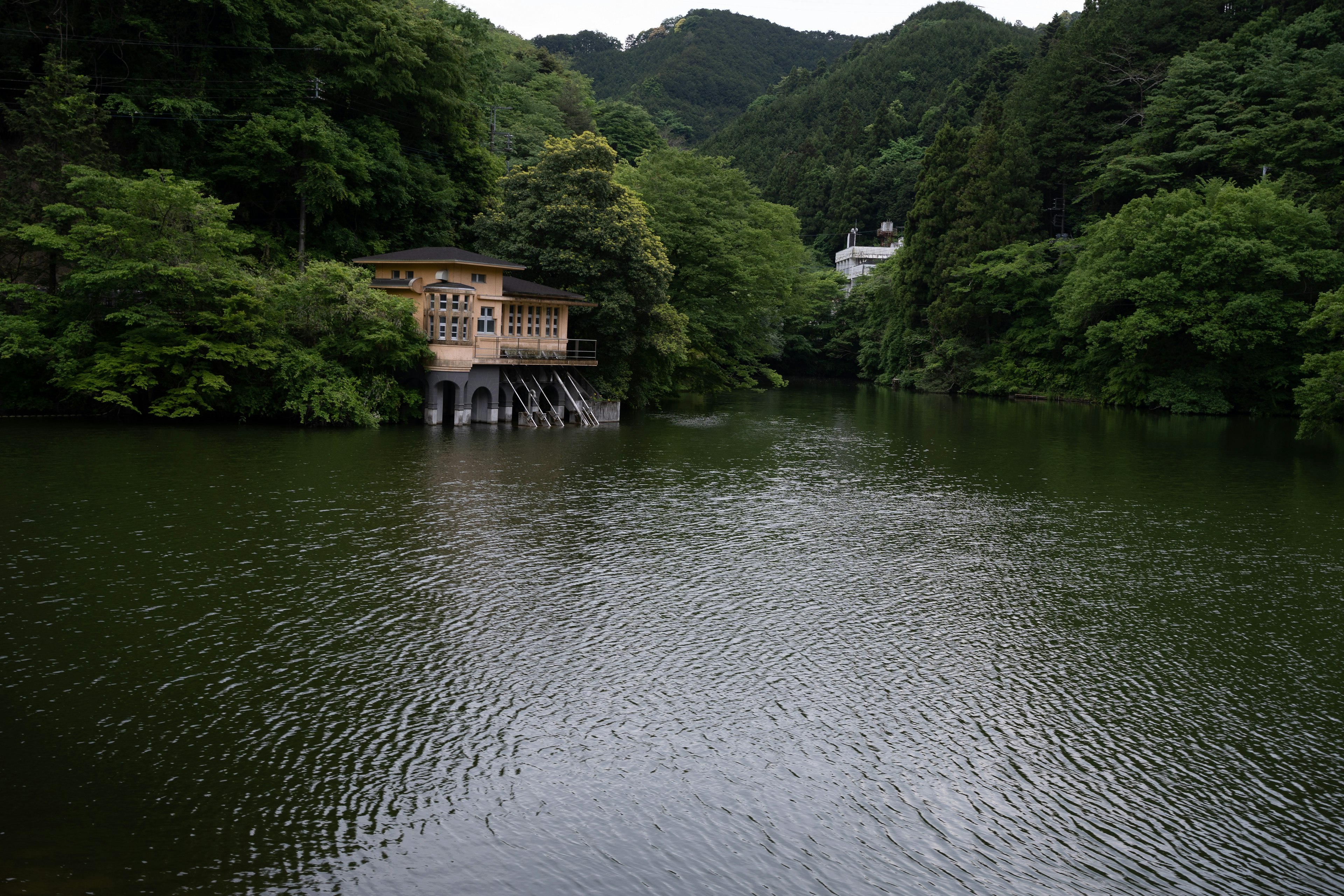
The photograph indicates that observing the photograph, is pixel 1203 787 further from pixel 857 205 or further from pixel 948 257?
pixel 857 205

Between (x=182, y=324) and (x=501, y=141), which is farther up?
(x=501, y=141)

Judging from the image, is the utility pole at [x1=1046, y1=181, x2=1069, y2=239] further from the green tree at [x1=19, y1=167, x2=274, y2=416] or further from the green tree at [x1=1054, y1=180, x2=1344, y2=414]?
the green tree at [x1=19, y1=167, x2=274, y2=416]

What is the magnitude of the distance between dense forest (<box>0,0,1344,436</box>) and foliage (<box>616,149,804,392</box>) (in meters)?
0.27

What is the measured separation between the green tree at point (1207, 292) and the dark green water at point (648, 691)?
33.0 meters

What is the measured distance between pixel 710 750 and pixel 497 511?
1270 cm

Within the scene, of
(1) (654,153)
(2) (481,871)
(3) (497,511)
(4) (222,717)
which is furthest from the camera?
(1) (654,153)

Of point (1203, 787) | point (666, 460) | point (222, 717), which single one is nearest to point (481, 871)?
point (222, 717)

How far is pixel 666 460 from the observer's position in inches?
1265

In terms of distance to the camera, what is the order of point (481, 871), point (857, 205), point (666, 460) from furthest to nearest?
point (857, 205) → point (666, 460) → point (481, 871)

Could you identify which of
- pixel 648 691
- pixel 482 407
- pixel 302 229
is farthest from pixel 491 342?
pixel 648 691

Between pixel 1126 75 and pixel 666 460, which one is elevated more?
pixel 1126 75

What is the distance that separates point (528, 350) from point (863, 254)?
247 ft

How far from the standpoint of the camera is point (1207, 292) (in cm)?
5500

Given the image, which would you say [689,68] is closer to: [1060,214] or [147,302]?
[1060,214]
